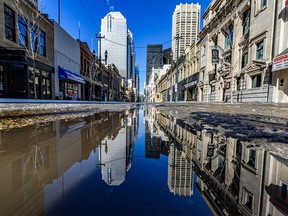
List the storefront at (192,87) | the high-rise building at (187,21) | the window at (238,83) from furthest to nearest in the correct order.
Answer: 1. the high-rise building at (187,21)
2. the storefront at (192,87)
3. the window at (238,83)

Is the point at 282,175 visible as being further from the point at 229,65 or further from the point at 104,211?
the point at 229,65

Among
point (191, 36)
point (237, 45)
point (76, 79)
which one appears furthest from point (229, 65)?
point (191, 36)

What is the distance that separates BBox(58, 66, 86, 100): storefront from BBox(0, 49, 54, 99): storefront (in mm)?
3135

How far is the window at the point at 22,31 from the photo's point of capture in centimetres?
1446

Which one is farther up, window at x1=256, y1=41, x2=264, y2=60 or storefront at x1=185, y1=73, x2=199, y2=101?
window at x1=256, y1=41, x2=264, y2=60

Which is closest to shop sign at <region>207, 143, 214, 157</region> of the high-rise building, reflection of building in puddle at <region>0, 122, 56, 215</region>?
reflection of building in puddle at <region>0, 122, 56, 215</region>

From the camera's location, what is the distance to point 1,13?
12.3 m

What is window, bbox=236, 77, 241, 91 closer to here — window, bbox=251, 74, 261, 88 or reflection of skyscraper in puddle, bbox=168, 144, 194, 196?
window, bbox=251, 74, 261, 88

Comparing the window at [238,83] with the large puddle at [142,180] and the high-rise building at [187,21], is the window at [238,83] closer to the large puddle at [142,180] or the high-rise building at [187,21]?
the large puddle at [142,180]

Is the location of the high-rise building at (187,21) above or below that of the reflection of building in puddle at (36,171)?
above

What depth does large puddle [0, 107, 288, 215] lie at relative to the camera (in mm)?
956

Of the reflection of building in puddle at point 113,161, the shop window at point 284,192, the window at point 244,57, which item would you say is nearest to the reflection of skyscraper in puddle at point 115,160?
the reflection of building in puddle at point 113,161

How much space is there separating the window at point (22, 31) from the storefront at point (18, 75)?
164 centimetres

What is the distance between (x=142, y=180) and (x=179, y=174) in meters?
0.37
